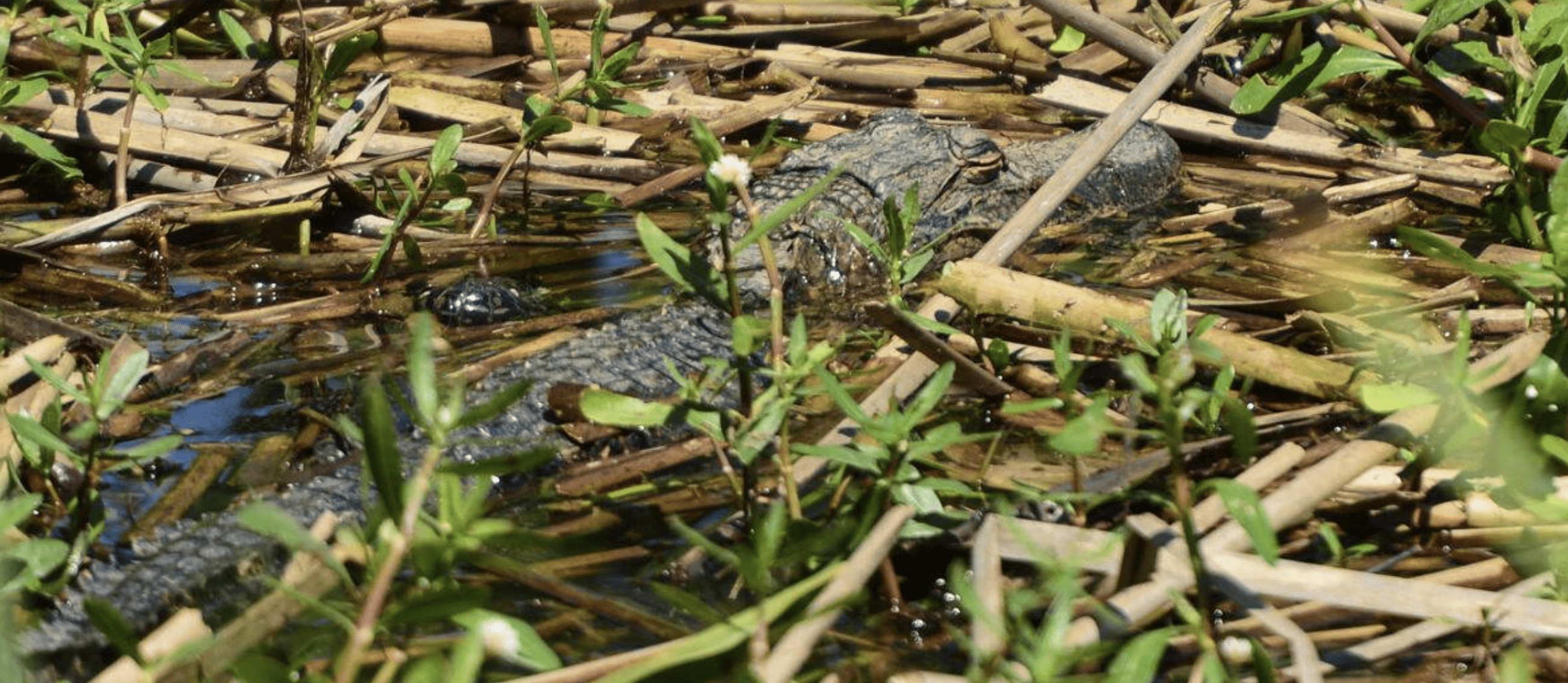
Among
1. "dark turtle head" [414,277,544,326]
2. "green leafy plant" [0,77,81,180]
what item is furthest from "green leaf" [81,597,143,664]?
"green leafy plant" [0,77,81,180]

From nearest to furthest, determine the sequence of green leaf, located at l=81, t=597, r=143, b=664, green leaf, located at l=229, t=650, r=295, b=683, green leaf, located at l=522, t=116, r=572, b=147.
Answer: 1. green leaf, located at l=229, t=650, r=295, b=683
2. green leaf, located at l=81, t=597, r=143, b=664
3. green leaf, located at l=522, t=116, r=572, b=147

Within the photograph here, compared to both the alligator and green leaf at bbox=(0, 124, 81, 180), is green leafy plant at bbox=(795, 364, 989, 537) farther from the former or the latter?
green leaf at bbox=(0, 124, 81, 180)

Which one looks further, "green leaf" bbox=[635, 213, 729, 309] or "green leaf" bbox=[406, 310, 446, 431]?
"green leaf" bbox=[635, 213, 729, 309]

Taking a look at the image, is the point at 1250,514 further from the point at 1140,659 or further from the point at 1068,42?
the point at 1068,42

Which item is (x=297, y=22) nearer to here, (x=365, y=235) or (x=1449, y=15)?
(x=365, y=235)

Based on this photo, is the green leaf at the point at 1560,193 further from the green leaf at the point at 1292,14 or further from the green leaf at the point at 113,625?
the green leaf at the point at 113,625

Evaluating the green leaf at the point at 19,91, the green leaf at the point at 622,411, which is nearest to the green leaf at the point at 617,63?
the green leaf at the point at 19,91

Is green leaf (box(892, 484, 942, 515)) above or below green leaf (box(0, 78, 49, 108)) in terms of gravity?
above
